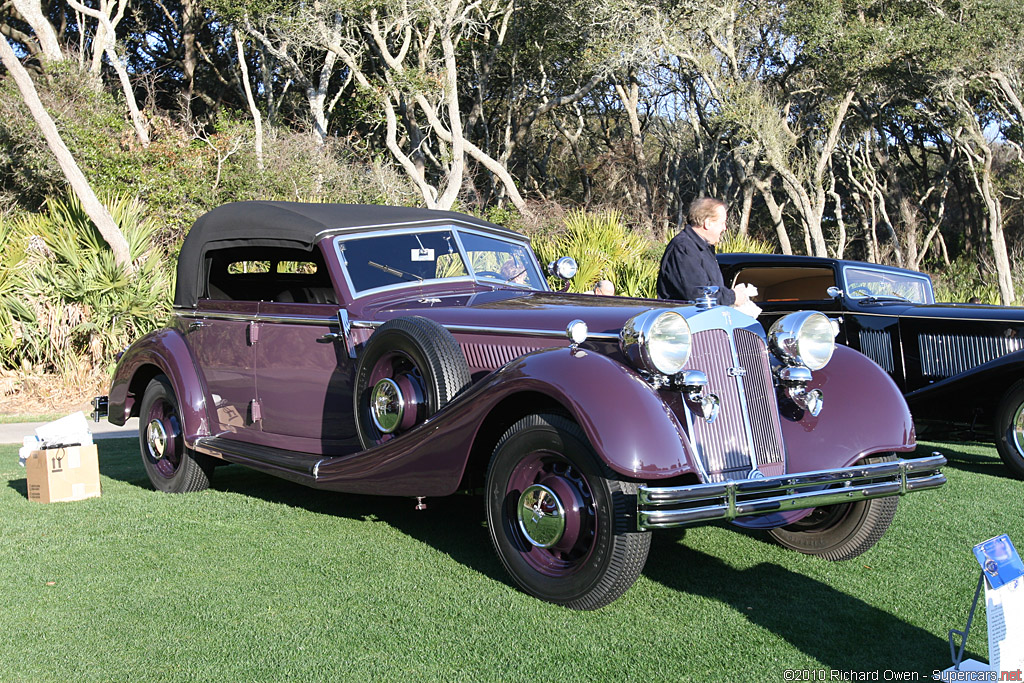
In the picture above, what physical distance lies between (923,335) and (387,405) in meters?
5.11

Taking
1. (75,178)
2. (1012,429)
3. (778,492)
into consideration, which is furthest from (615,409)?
(75,178)

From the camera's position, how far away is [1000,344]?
6980 millimetres

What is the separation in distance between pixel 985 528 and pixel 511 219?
688 inches

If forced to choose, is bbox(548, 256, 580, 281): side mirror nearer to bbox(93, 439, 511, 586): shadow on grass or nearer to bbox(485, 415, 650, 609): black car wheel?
bbox(93, 439, 511, 586): shadow on grass

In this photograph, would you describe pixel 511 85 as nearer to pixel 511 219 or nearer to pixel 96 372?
pixel 511 219

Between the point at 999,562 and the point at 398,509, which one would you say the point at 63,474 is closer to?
the point at 398,509

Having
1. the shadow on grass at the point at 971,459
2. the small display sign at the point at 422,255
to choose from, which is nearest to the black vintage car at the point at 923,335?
the shadow on grass at the point at 971,459

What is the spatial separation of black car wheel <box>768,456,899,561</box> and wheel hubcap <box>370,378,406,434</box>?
6.78ft

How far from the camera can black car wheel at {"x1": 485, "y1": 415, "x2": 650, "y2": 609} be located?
329 cm

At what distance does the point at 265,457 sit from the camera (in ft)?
16.1

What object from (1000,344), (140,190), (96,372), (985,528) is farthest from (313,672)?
(140,190)

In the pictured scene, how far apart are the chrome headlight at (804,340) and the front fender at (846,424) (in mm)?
175

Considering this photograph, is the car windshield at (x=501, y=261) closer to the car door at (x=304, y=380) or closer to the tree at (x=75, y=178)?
the car door at (x=304, y=380)

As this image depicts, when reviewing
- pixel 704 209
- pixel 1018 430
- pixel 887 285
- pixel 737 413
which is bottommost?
pixel 1018 430
